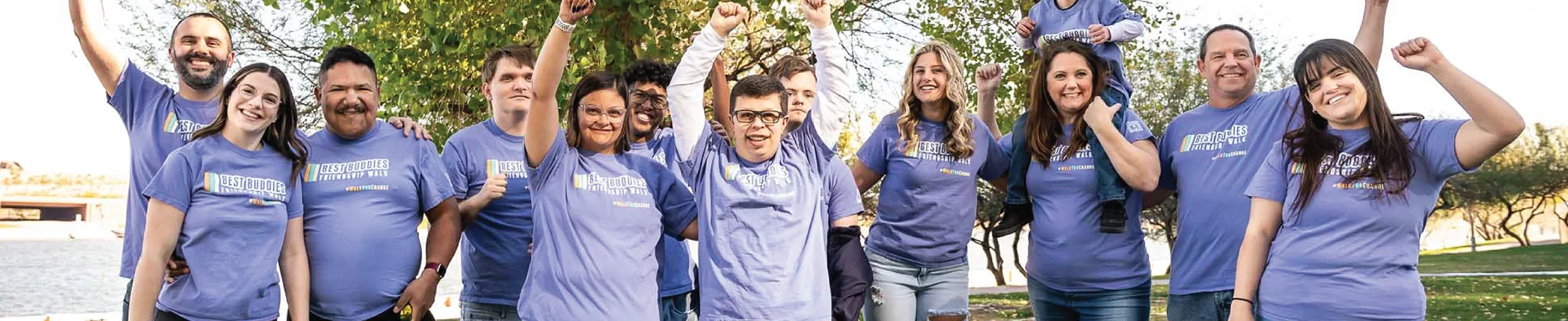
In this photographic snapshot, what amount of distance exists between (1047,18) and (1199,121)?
1.39 m

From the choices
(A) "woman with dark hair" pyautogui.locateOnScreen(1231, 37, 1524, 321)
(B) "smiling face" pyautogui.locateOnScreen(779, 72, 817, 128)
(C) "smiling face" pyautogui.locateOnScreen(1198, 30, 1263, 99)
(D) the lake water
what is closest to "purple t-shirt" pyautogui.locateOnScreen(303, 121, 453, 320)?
(B) "smiling face" pyautogui.locateOnScreen(779, 72, 817, 128)

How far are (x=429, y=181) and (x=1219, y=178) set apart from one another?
118 inches

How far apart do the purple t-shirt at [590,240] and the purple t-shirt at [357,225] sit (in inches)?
21.4

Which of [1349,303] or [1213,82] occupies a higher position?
[1213,82]

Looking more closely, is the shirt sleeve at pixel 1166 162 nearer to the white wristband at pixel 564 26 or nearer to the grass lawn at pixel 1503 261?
the white wristband at pixel 564 26

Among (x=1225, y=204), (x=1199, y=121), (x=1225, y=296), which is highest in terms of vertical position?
(x=1199, y=121)

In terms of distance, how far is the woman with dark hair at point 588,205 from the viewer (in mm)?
4250

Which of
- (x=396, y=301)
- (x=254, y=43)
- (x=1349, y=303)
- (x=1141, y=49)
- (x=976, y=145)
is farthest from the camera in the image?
(x=254, y=43)

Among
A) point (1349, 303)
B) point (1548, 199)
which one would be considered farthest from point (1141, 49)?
point (1548, 199)

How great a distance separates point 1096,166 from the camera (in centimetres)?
503

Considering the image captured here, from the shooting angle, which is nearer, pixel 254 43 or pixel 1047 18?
pixel 1047 18

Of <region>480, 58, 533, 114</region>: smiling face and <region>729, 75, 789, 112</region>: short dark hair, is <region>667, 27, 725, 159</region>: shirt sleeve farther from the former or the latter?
<region>480, 58, 533, 114</region>: smiling face

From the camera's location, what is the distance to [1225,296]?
15.4 feet

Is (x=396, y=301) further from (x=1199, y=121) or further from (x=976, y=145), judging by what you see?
(x=1199, y=121)
